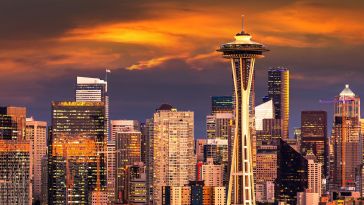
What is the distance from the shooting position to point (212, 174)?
329 ft

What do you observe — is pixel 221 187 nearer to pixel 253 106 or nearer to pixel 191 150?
pixel 191 150

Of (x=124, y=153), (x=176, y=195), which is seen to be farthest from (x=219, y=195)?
(x=124, y=153)

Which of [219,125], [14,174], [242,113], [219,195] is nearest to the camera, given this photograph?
[242,113]

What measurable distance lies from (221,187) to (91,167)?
30.6 feet

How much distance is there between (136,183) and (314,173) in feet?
46.9

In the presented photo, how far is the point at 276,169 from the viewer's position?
10750 centimetres

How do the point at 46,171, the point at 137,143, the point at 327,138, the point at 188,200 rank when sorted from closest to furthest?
the point at 188,200 < the point at 46,171 < the point at 137,143 < the point at 327,138

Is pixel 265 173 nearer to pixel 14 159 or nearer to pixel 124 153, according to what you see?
pixel 124 153

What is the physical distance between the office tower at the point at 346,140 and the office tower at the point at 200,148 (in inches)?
364

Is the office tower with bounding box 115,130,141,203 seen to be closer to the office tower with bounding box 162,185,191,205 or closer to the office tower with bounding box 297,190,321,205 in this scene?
the office tower with bounding box 162,185,191,205

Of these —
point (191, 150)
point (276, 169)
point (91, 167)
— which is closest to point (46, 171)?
point (91, 167)

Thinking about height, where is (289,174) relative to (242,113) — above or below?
below

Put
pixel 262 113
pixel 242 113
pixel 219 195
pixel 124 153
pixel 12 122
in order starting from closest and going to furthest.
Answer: pixel 242 113 < pixel 219 195 < pixel 12 122 < pixel 124 153 < pixel 262 113

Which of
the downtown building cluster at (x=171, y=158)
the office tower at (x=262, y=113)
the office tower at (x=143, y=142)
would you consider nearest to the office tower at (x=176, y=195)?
the downtown building cluster at (x=171, y=158)
